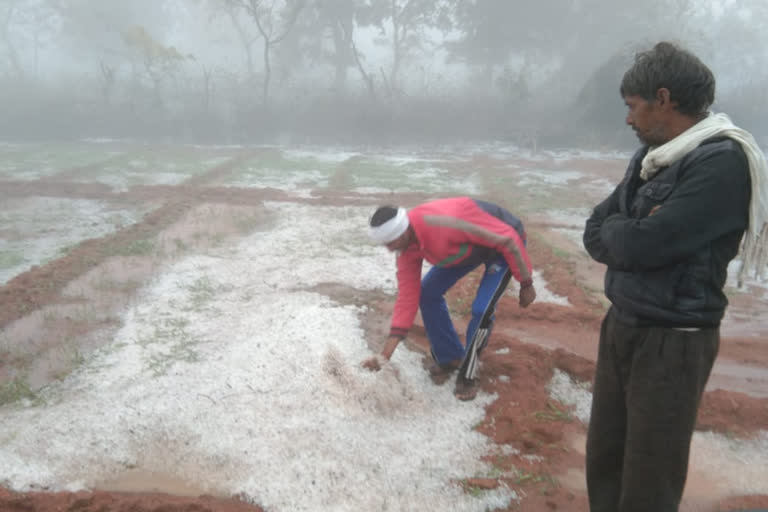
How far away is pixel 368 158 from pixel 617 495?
50.6ft

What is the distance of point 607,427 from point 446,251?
1.27 m

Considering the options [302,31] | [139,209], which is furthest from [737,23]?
[139,209]

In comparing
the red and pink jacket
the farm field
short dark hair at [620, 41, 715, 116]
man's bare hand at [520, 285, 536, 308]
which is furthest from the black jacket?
the farm field

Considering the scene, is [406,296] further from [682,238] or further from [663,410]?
[682,238]

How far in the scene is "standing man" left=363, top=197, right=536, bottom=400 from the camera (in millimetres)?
2863

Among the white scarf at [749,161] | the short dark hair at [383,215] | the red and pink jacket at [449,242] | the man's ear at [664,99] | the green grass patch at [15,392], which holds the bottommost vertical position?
the green grass patch at [15,392]

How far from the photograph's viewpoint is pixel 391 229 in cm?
276

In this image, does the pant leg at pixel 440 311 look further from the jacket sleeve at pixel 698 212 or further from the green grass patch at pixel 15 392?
the green grass patch at pixel 15 392

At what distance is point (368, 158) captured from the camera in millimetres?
16891

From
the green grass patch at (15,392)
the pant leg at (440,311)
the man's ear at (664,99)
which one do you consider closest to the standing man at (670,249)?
the man's ear at (664,99)

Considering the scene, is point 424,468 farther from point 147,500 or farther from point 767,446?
point 767,446

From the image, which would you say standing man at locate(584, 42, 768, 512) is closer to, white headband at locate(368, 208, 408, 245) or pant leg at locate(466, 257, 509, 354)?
white headband at locate(368, 208, 408, 245)

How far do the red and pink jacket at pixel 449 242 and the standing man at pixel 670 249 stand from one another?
1.06 metres

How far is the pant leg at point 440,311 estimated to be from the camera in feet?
10.8
